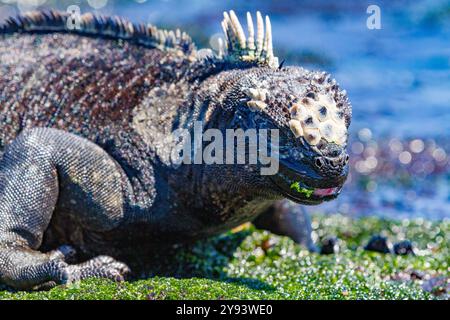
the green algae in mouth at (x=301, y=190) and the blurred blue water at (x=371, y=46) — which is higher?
the blurred blue water at (x=371, y=46)

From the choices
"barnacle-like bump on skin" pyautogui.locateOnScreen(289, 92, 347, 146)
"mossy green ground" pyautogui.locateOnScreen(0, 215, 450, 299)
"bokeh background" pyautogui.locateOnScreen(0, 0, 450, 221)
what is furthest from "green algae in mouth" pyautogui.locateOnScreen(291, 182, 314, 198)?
"bokeh background" pyautogui.locateOnScreen(0, 0, 450, 221)

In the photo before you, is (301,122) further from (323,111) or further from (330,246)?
(330,246)

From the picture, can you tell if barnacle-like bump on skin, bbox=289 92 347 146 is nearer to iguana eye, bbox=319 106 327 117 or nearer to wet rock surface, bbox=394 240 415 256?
iguana eye, bbox=319 106 327 117

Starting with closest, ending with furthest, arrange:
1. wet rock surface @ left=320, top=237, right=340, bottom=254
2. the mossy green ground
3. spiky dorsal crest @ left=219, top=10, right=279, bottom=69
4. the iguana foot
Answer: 1. the mossy green ground
2. the iguana foot
3. spiky dorsal crest @ left=219, top=10, right=279, bottom=69
4. wet rock surface @ left=320, top=237, right=340, bottom=254

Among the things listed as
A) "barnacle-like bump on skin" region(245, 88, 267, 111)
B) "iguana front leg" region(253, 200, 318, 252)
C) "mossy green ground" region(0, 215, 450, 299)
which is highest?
"barnacle-like bump on skin" region(245, 88, 267, 111)

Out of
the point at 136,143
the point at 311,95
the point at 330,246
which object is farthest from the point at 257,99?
the point at 330,246

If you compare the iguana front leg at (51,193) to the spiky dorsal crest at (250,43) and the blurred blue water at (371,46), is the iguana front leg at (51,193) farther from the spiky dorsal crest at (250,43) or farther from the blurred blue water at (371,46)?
the blurred blue water at (371,46)

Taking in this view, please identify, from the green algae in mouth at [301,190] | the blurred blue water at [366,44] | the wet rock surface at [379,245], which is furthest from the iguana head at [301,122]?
the blurred blue water at [366,44]

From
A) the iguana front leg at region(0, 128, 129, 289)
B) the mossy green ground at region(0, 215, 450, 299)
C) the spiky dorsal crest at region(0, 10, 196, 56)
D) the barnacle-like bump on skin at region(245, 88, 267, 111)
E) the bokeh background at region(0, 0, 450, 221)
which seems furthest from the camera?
the bokeh background at region(0, 0, 450, 221)
